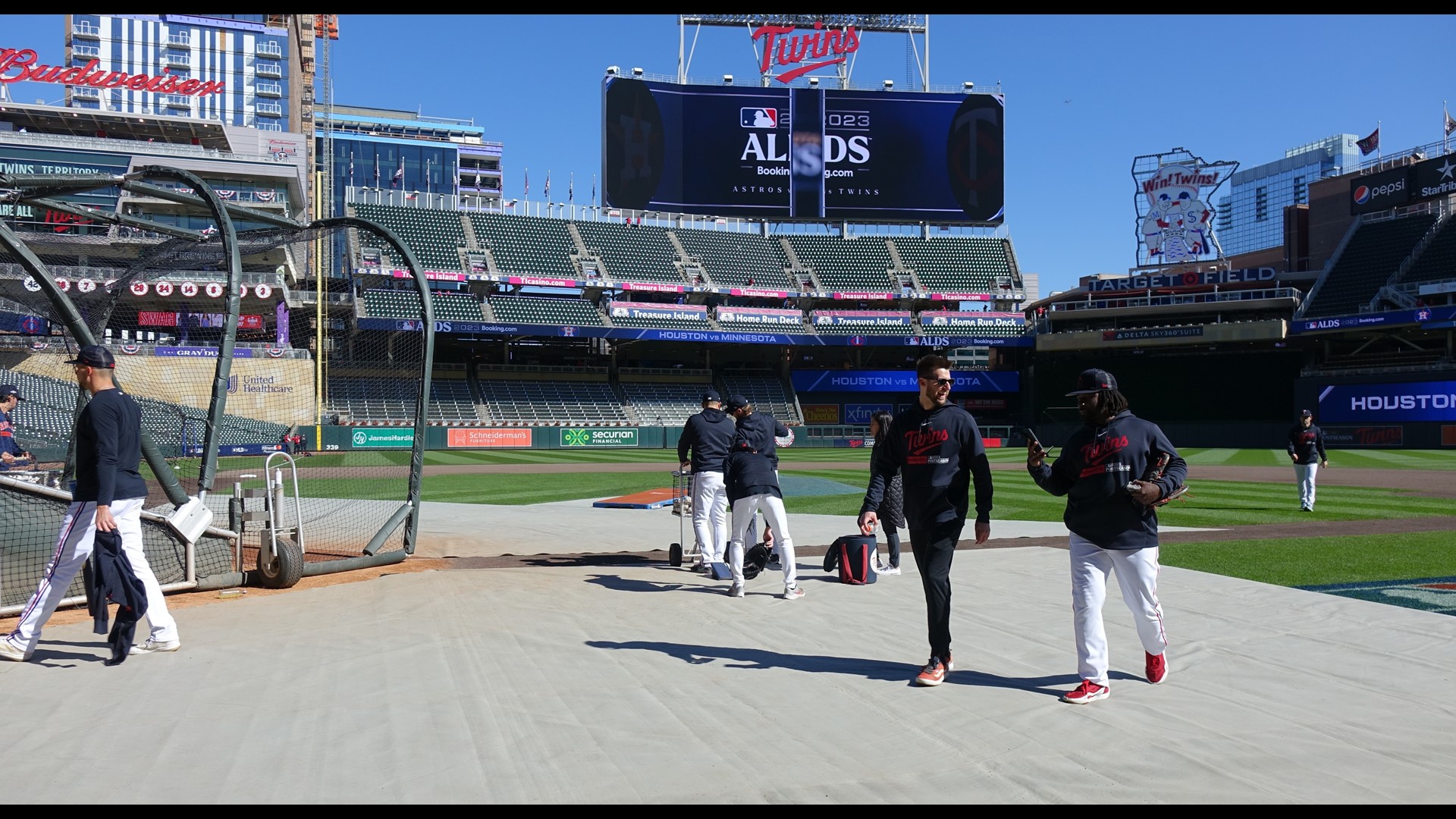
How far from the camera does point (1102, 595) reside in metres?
5.56

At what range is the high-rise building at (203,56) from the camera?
3349 inches

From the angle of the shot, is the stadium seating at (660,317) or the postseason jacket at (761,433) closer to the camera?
the postseason jacket at (761,433)

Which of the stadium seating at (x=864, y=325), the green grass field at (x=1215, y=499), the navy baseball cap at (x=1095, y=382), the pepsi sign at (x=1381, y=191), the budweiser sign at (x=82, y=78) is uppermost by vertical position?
the budweiser sign at (x=82, y=78)

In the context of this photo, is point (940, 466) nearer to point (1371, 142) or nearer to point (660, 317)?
point (660, 317)

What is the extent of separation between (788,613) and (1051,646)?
2181 mm

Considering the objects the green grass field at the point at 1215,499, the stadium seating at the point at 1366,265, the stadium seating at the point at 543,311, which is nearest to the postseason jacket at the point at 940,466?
the green grass field at the point at 1215,499

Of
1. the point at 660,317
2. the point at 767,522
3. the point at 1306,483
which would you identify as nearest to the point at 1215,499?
the point at 1306,483

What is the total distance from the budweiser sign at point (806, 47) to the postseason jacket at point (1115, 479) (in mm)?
57690

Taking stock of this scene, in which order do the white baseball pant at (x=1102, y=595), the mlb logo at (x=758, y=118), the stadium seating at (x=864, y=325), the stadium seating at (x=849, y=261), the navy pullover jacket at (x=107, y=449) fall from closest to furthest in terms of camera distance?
the white baseball pant at (x=1102, y=595) < the navy pullover jacket at (x=107, y=449) < the mlb logo at (x=758, y=118) < the stadium seating at (x=864, y=325) < the stadium seating at (x=849, y=261)

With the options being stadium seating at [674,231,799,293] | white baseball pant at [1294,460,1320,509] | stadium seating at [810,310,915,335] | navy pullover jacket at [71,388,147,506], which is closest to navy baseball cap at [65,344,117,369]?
navy pullover jacket at [71,388,147,506]

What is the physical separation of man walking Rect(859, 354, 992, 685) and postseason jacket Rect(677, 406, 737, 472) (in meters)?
3.53

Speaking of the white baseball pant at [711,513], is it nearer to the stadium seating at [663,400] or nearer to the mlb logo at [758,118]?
the stadium seating at [663,400]

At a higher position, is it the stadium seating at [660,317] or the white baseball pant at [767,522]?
the stadium seating at [660,317]
